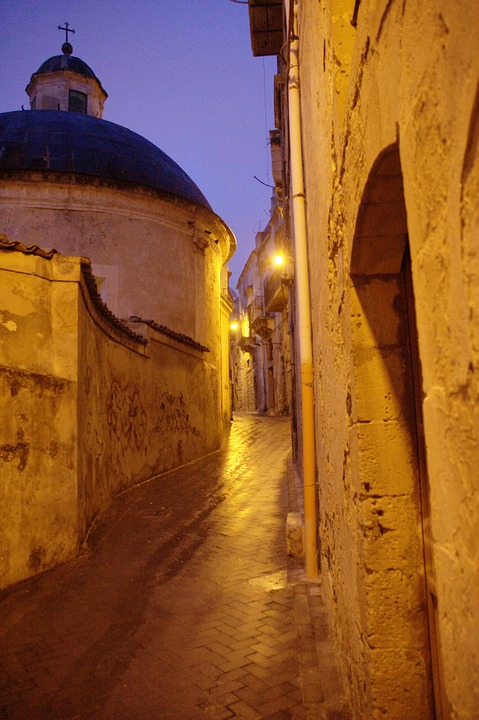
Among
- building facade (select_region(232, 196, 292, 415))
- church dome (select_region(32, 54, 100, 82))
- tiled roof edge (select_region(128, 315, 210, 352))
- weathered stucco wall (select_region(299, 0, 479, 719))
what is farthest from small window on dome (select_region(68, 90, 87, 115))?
weathered stucco wall (select_region(299, 0, 479, 719))

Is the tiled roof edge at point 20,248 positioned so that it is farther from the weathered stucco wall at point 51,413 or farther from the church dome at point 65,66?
the church dome at point 65,66

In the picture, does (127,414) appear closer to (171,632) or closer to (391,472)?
(171,632)

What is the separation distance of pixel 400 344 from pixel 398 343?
0.03 ft

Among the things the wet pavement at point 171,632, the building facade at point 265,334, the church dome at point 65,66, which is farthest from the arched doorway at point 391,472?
the church dome at point 65,66

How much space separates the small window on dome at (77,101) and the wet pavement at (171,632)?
20.7 m

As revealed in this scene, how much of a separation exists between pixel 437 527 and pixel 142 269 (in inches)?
592

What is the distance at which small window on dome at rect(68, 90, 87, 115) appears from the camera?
22469mm

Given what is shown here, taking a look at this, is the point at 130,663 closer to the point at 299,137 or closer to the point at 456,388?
the point at 456,388

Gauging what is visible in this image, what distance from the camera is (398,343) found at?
8.16 feet

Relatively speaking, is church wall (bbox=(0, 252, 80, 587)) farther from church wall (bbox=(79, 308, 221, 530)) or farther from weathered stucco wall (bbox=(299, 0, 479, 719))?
weathered stucco wall (bbox=(299, 0, 479, 719))

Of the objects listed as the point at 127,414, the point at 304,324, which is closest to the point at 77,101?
the point at 127,414

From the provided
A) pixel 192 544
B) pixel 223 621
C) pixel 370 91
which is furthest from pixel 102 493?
pixel 370 91

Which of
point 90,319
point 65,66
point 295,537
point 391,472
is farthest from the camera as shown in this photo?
point 65,66

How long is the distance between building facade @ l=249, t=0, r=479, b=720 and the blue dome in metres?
12.7
